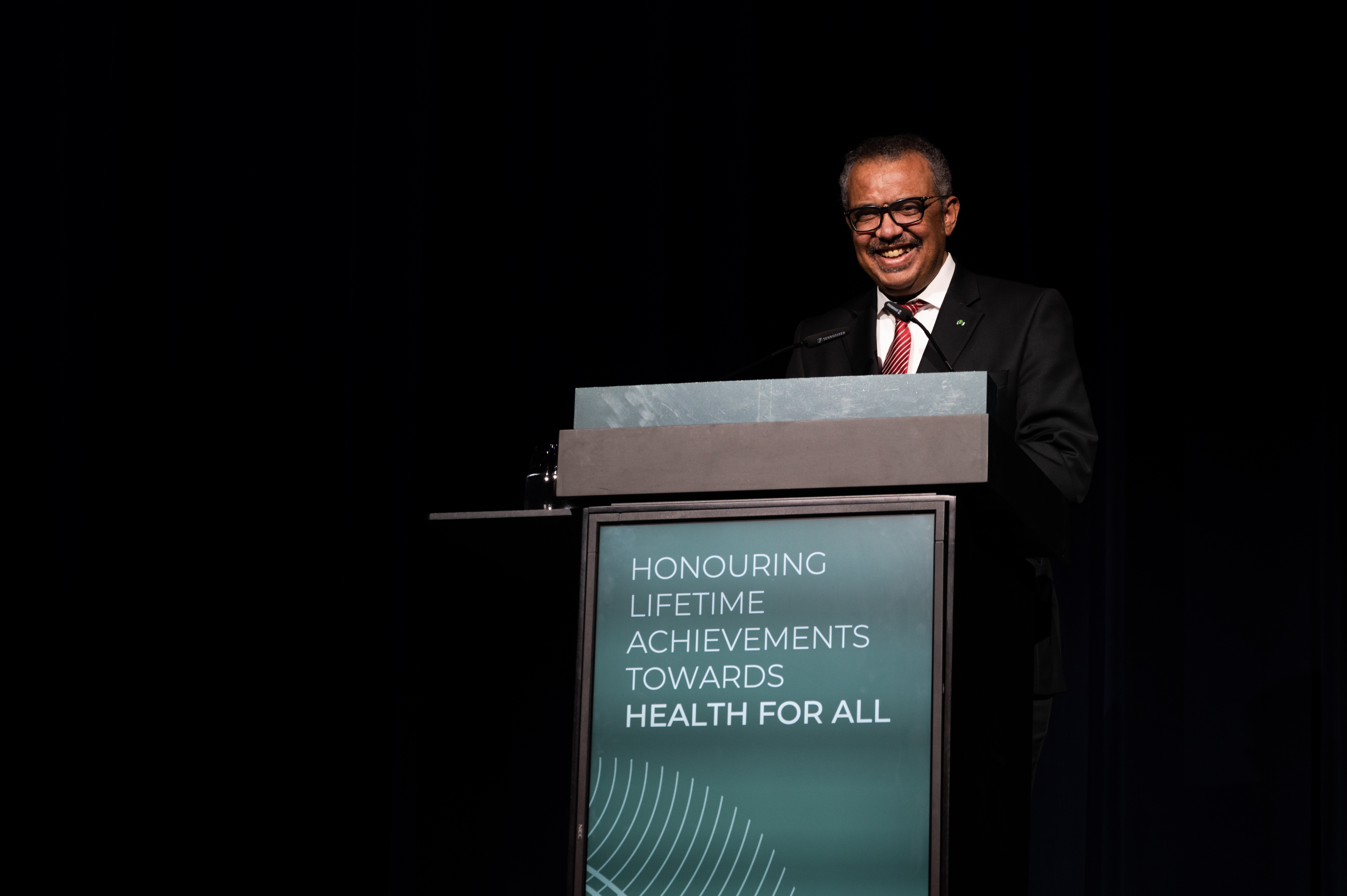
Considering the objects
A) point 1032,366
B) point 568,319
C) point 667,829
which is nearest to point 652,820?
point 667,829

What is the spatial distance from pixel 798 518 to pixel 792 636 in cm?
12

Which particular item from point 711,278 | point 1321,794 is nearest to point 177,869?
point 711,278

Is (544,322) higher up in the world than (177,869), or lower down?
higher up

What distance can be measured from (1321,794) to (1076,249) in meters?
1.24

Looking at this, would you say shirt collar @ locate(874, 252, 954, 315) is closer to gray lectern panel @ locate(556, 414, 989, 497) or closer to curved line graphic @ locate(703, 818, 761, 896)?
gray lectern panel @ locate(556, 414, 989, 497)

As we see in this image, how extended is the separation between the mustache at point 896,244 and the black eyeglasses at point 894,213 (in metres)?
0.02

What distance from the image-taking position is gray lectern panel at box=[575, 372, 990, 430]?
1.45 m

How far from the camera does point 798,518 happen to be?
1458 mm

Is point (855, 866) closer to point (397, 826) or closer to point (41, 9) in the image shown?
point (397, 826)

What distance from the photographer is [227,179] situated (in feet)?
8.54

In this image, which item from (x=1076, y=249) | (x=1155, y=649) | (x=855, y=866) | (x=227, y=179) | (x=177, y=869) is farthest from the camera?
(x=1076, y=249)

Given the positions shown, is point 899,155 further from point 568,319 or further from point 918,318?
point 568,319

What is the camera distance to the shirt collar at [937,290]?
7.00 ft

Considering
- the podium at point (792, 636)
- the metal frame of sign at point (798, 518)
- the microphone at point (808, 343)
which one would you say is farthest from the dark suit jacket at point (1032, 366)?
the metal frame of sign at point (798, 518)
